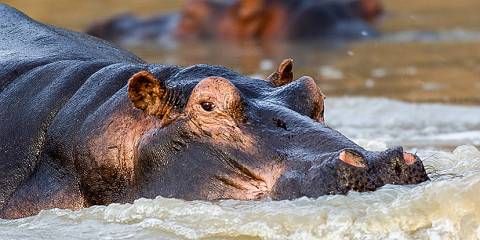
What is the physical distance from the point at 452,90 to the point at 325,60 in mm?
Answer: 3054

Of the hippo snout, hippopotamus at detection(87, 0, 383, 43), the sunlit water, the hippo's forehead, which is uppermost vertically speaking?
hippopotamus at detection(87, 0, 383, 43)

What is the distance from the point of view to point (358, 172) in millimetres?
4293

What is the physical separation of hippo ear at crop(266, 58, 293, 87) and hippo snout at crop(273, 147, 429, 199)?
0.92 m

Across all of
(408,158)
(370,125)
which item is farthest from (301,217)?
(370,125)

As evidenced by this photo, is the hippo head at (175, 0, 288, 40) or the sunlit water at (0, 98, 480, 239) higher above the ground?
the hippo head at (175, 0, 288, 40)

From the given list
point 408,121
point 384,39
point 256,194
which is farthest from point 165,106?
point 384,39

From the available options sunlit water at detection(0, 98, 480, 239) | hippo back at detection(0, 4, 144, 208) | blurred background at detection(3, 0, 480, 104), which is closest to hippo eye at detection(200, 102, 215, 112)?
sunlit water at detection(0, 98, 480, 239)

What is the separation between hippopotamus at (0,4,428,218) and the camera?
444cm

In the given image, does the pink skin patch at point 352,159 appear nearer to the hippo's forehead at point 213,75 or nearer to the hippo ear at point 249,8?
the hippo's forehead at point 213,75

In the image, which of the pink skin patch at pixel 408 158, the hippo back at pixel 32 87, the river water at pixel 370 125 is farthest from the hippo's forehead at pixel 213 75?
the pink skin patch at pixel 408 158

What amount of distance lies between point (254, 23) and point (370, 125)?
7514mm

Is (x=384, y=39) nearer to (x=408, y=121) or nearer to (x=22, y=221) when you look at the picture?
(x=408, y=121)

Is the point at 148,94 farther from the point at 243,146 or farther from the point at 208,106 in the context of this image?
the point at 243,146

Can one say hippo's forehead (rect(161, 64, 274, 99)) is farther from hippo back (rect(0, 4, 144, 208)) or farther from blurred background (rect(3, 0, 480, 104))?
blurred background (rect(3, 0, 480, 104))
